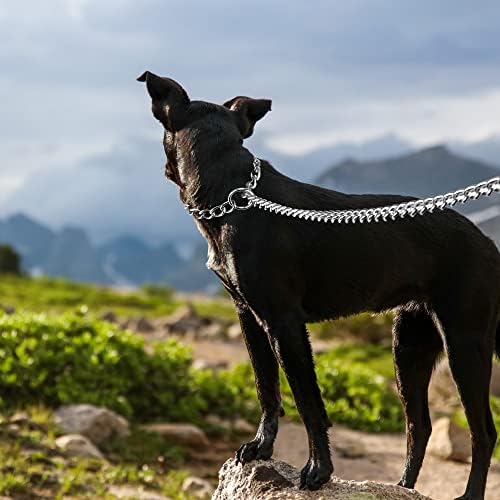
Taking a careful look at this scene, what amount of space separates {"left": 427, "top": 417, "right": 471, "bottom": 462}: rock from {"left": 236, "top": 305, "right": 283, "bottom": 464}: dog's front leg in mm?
4529

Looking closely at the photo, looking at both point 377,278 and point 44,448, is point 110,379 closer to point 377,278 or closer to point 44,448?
point 44,448

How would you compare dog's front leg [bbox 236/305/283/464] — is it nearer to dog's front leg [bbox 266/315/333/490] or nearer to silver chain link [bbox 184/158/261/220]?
dog's front leg [bbox 266/315/333/490]

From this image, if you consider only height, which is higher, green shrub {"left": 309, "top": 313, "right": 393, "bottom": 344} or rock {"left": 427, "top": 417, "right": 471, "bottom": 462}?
green shrub {"left": 309, "top": 313, "right": 393, "bottom": 344}

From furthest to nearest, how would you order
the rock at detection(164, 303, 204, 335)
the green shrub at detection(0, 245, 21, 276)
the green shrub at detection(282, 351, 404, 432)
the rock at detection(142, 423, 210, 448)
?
the green shrub at detection(0, 245, 21, 276) → the rock at detection(164, 303, 204, 335) → the green shrub at detection(282, 351, 404, 432) → the rock at detection(142, 423, 210, 448)

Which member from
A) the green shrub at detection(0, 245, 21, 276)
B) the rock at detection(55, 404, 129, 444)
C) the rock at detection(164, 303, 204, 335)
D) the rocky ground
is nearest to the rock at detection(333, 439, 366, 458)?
the rocky ground

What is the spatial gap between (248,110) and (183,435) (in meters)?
5.02

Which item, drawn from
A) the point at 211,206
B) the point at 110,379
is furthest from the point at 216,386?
the point at 211,206

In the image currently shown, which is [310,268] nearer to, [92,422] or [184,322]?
[92,422]

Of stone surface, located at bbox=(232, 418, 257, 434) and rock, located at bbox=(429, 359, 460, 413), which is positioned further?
rock, located at bbox=(429, 359, 460, 413)

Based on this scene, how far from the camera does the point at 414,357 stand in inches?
179

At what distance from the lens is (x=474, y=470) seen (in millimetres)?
4477

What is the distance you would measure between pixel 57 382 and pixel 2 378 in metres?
0.53

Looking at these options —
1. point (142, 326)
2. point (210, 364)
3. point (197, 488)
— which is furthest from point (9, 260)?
point (197, 488)

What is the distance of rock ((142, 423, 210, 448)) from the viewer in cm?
880
